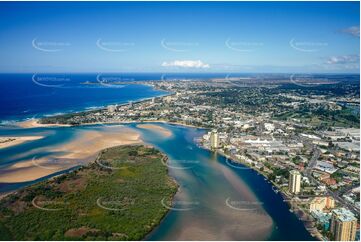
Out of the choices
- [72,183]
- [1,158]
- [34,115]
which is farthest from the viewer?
[34,115]

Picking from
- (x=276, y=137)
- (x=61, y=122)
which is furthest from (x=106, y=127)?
(x=276, y=137)

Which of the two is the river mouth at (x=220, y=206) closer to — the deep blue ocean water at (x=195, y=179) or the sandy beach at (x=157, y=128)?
the deep blue ocean water at (x=195, y=179)

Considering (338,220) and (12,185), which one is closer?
(338,220)

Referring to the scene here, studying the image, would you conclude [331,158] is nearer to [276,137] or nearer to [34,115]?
[276,137]

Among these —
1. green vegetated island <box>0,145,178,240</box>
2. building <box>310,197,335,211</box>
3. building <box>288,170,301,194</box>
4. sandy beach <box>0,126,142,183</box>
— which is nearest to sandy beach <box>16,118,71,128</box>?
sandy beach <box>0,126,142,183</box>

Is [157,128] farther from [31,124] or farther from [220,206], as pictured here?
[220,206]

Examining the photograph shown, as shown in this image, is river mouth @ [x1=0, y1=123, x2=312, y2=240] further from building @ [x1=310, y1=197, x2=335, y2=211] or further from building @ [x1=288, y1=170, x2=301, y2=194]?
building @ [x1=310, y1=197, x2=335, y2=211]

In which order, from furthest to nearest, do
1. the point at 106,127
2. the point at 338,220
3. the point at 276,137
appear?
the point at 106,127, the point at 276,137, the point at 338,220
